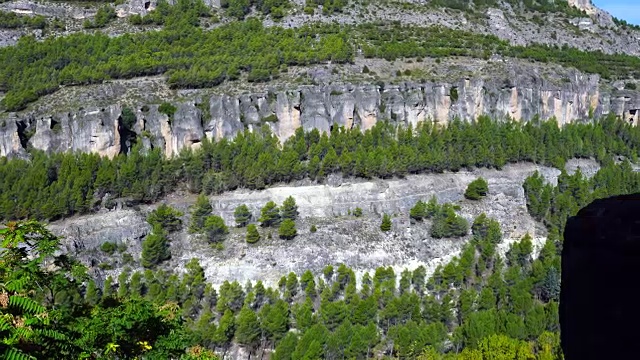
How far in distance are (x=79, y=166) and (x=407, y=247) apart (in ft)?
81.8

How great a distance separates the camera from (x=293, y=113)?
5162 cm

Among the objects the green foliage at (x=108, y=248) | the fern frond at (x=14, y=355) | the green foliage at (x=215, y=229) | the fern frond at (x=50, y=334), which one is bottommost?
the green foliage at (x=108, y=248)

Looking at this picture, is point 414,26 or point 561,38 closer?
point 414,26

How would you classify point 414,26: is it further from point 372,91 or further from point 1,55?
point 1,55

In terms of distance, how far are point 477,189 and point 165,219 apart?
79.9 feet

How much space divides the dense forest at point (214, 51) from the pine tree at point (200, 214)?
15.2 metres

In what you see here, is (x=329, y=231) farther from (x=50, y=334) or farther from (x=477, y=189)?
(x=50, y=334)

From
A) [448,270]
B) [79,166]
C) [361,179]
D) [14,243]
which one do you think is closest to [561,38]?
[361,179]

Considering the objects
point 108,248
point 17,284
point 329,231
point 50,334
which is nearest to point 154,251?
point 108,248

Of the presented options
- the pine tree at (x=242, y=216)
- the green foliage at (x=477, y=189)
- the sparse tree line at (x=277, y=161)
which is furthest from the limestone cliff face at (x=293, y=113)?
the pine tree at (x=242, y=216)

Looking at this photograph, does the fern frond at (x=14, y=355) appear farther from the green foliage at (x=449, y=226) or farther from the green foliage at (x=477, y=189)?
the green foliage at (x=477, y=189)

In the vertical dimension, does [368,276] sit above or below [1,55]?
below

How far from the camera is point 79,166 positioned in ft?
147

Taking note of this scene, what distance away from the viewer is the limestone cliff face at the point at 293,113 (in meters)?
47.8
